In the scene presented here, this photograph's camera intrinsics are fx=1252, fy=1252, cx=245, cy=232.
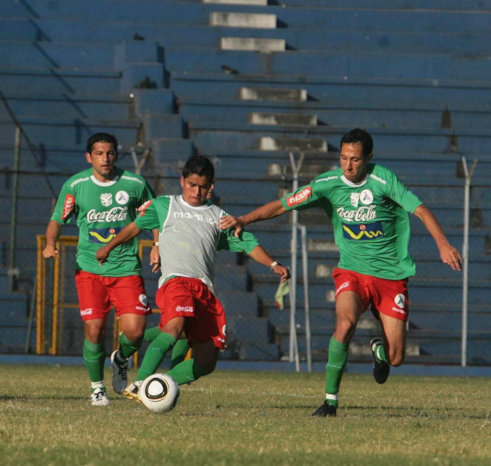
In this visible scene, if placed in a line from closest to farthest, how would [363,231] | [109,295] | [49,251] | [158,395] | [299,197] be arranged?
[158,395] → [299,197] → [363,231] → [49,251] → [109,295]

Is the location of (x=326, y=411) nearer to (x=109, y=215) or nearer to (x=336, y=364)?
(x=336, y=364)

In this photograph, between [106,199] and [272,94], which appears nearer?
[106,199]

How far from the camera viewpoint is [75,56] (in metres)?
23.4

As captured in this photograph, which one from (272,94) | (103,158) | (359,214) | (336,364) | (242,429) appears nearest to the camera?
(242,429)

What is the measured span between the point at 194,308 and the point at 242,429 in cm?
156

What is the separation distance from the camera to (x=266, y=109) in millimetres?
22141

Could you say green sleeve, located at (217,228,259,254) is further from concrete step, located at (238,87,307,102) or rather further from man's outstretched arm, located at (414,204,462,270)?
concrete step, located at (238,87,307,102)

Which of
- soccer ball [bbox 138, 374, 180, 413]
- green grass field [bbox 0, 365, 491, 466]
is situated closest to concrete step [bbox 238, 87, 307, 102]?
green grass field [bbox 0, 365, 491, 466]

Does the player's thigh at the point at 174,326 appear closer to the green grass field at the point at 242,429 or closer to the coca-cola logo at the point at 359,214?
the green grass field at the point at 242,429

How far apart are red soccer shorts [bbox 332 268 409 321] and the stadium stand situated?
8.54 meters

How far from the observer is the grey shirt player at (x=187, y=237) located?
842cm

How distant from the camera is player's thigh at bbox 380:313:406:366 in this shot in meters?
9.03

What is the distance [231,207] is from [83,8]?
7006mm

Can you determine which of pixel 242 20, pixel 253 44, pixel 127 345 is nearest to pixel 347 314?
pixel 127 345
